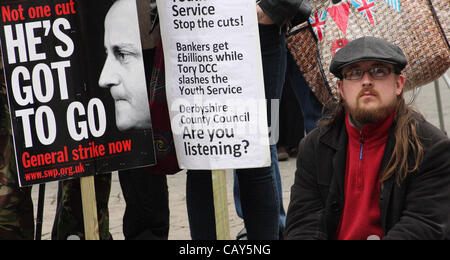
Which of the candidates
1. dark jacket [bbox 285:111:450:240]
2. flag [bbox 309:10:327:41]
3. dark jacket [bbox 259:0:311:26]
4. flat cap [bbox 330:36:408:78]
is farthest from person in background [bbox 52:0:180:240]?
flat cap [bbox 330:36:408:78]

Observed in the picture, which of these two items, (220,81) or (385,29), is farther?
(385,29)

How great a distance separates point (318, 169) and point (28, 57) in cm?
133

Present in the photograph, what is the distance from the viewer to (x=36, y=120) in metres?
3.94

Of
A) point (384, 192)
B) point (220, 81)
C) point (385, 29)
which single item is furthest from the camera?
point (385, 29)

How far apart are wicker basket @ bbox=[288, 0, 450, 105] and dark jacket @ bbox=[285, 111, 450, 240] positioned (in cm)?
92

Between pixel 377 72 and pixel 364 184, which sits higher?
pixel 377 72

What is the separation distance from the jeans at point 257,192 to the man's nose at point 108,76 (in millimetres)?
556

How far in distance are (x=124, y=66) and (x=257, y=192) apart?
0.84 m

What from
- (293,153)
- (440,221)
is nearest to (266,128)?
(440,221)

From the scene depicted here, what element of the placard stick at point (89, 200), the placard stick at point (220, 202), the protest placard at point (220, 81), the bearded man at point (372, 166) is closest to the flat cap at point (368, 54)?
the bearded man at point (372, 166)

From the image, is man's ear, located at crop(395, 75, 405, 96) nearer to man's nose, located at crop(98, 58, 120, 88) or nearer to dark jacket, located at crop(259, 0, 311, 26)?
dark jacket, located at crop(259, 0, 311, 26)

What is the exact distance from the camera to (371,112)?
3387mm

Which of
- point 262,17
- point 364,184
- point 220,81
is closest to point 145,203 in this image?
point 220,81

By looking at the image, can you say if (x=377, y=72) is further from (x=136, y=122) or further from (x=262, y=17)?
(x=136, y=122)
